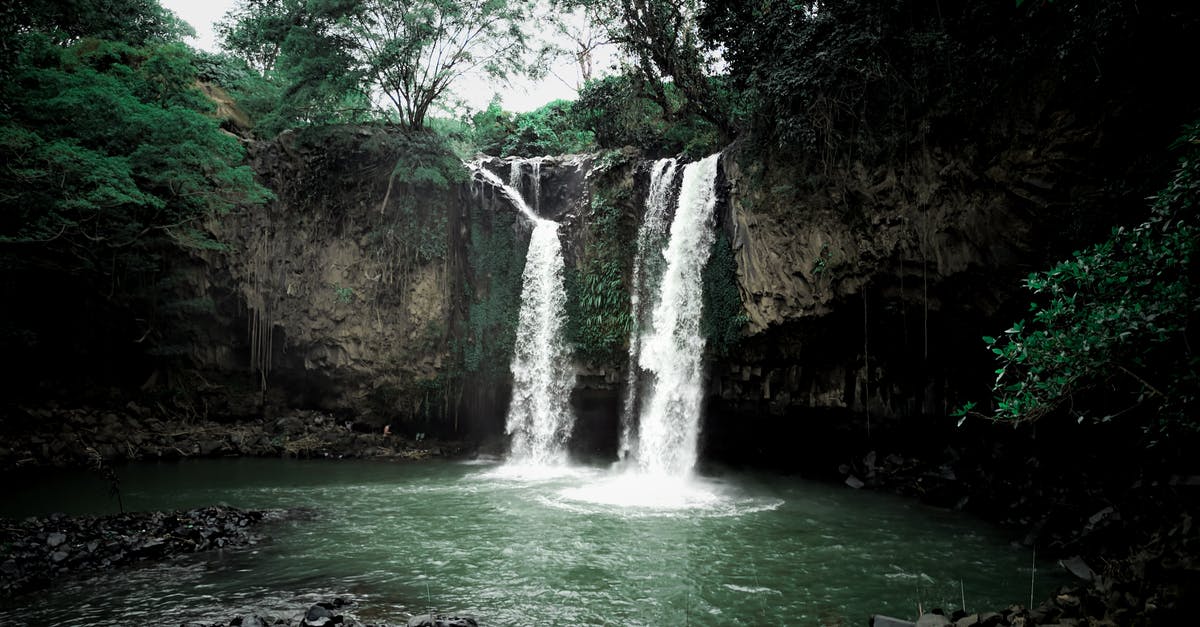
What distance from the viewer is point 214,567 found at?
8023 mm

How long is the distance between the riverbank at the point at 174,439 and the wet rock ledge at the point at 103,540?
6296mm

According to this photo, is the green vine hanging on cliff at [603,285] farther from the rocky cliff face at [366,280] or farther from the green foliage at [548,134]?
the green foliage at [548,134]

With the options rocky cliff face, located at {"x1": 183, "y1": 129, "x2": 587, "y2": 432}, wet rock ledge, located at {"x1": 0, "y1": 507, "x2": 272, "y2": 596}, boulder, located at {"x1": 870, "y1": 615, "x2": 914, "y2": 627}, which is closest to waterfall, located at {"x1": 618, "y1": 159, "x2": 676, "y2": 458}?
rocky cliff face, located at {"x1": 183, "y1": 129, "x2": 587, "y2": 432}

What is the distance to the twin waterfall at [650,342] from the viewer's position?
15.1m

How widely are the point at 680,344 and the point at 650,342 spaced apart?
33.8 inches

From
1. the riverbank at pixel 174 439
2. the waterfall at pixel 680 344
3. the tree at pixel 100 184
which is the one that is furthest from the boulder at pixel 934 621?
the tree at pixel 100 184

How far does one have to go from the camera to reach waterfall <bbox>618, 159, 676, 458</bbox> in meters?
16.0

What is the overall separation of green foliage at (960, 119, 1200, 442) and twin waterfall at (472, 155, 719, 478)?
9122 millimetres

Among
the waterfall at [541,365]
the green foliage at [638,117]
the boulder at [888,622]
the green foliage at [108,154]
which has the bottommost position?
the boulder at [888,622]

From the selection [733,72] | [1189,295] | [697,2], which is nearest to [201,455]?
[733,72]

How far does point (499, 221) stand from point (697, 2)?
8.45m

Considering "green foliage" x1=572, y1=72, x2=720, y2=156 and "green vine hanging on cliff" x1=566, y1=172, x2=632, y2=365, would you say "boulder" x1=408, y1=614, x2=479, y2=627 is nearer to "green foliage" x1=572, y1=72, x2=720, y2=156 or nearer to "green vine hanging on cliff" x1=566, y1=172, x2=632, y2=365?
"green vine hanging on cliff" x1=566, y1=172, x2=632, y2=365

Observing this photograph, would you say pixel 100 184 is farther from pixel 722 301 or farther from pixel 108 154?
pixel 722 301

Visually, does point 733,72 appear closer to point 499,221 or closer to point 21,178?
point 499,221
